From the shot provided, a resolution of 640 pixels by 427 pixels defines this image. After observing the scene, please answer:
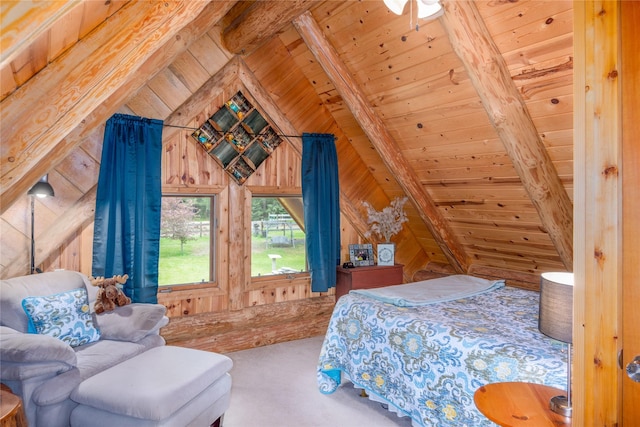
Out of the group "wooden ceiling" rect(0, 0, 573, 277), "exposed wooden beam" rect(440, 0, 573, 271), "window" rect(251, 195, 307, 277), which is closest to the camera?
"wooden ceiling" rect(0, 0, 573, 277)

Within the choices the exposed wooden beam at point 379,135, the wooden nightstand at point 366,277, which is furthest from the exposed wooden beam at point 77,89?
the wooden nightstand at point 366,277

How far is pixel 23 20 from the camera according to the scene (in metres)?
0.90

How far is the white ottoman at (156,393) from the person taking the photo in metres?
1.94

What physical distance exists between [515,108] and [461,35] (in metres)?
0.61

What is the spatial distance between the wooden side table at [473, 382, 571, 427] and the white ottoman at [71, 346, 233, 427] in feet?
4.55

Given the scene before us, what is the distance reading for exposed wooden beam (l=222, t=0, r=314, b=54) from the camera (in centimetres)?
284

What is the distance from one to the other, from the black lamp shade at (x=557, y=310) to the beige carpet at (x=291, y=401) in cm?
137

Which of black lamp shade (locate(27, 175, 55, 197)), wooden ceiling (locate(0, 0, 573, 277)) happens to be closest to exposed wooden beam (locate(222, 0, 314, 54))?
wooden ceiling (locate(0, 0, 573, 277))

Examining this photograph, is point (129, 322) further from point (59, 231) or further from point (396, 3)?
point (396, 3)

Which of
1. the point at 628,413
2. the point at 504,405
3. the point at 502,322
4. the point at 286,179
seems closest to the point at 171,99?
the point at 286,179

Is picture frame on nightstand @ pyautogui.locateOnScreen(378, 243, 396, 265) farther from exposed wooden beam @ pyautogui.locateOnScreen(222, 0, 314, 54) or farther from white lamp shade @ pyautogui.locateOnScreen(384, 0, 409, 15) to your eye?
white lamp shade @ pyautogui.locateOnScreen(384, 0, 409, 15)

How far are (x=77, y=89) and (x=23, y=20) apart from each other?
96 centimetres

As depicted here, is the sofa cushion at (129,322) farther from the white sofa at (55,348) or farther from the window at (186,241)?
the window at (186,241)

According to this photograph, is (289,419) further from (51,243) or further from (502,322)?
(51,243)
